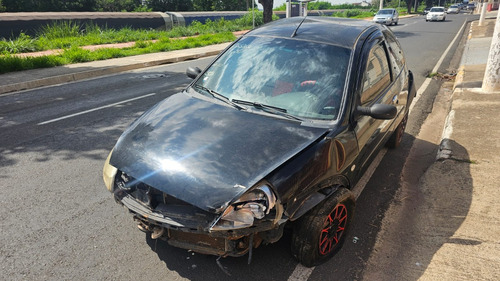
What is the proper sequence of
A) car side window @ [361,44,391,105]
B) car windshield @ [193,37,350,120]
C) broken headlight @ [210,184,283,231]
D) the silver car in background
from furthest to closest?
the silver car in background < car side window @ [361,44,391,105] < car windshield @ [193,37,350,120] < broken headlight @ [210,184,283,231]

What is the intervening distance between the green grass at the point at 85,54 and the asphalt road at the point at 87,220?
5156 mm

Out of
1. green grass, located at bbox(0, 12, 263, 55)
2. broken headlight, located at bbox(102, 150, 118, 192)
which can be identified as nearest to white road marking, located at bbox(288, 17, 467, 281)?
broken headlight, located at bbox(102, 150, 118, 192)

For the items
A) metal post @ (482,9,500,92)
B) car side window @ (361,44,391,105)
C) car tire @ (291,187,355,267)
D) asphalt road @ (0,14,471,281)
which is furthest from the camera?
metal post @ (482,9,500,92)

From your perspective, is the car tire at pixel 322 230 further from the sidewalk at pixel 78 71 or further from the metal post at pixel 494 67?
the sidewalk at pixel 78 71

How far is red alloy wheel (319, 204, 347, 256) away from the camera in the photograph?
2.77m

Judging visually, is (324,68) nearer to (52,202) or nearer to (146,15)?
(52,202)

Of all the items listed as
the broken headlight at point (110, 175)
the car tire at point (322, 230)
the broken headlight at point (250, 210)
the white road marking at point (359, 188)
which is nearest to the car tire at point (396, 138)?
the white road marking at point (359, 188)

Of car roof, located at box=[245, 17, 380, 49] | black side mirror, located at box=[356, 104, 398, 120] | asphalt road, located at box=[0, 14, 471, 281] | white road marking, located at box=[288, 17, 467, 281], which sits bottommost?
white road marking, located at box=[288, 17, 467, 281]

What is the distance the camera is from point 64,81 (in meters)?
10.1

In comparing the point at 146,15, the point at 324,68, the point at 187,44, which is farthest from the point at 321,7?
the point at 324,68

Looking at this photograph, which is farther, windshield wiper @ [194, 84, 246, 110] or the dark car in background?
windshield wiper @ [194, 84, 246, 110]

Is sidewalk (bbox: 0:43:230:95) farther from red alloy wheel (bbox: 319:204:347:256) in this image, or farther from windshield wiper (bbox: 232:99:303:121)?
red alloy wheel (bbox: 319:204:347:256)

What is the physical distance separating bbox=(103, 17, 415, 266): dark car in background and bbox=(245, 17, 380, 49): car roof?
20 millimetres

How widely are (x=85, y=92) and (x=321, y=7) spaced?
8209 cm
